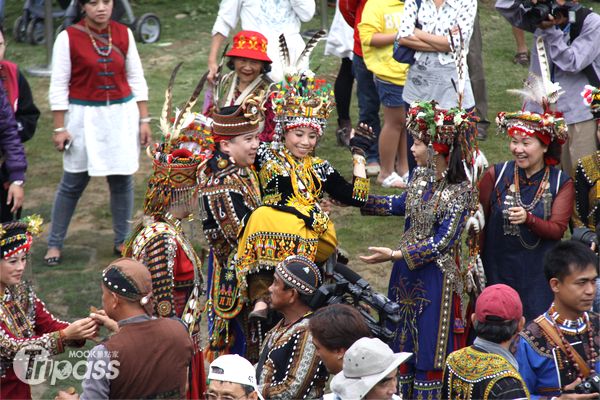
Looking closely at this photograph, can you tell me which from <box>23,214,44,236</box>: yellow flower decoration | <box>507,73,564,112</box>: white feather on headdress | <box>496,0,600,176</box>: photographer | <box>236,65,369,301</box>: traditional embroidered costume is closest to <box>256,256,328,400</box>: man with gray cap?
<box>236,65,369,301</box>: traditional embroidered costume

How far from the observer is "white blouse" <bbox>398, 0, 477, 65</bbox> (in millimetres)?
8461

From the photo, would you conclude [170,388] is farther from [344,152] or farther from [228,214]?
[344,152]

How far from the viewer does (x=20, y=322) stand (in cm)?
590

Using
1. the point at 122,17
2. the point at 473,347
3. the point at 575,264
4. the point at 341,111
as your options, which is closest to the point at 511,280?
the point at 575,264

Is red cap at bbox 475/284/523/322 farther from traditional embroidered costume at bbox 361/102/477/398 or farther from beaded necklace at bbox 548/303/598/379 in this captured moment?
traditional embroidered costume at bbox 361/102/477/398

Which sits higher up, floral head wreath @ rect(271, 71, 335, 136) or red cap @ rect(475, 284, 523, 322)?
floral head wreath @ rect(271, 71, 335, 136)

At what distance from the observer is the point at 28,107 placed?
854 cm

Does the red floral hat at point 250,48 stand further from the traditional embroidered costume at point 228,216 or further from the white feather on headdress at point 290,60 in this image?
the traditional embroidered costume at point 228,216

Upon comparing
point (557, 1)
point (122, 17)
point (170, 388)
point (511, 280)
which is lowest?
point (122, 17)

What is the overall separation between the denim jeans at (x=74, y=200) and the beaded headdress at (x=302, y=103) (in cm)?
260

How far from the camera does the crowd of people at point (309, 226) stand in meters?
5.16

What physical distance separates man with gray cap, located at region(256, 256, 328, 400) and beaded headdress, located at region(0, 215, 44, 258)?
4.74 ft

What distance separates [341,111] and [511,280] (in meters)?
4.49

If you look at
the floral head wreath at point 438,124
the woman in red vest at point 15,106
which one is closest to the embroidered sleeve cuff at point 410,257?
the floral head wreath at point 438,124
